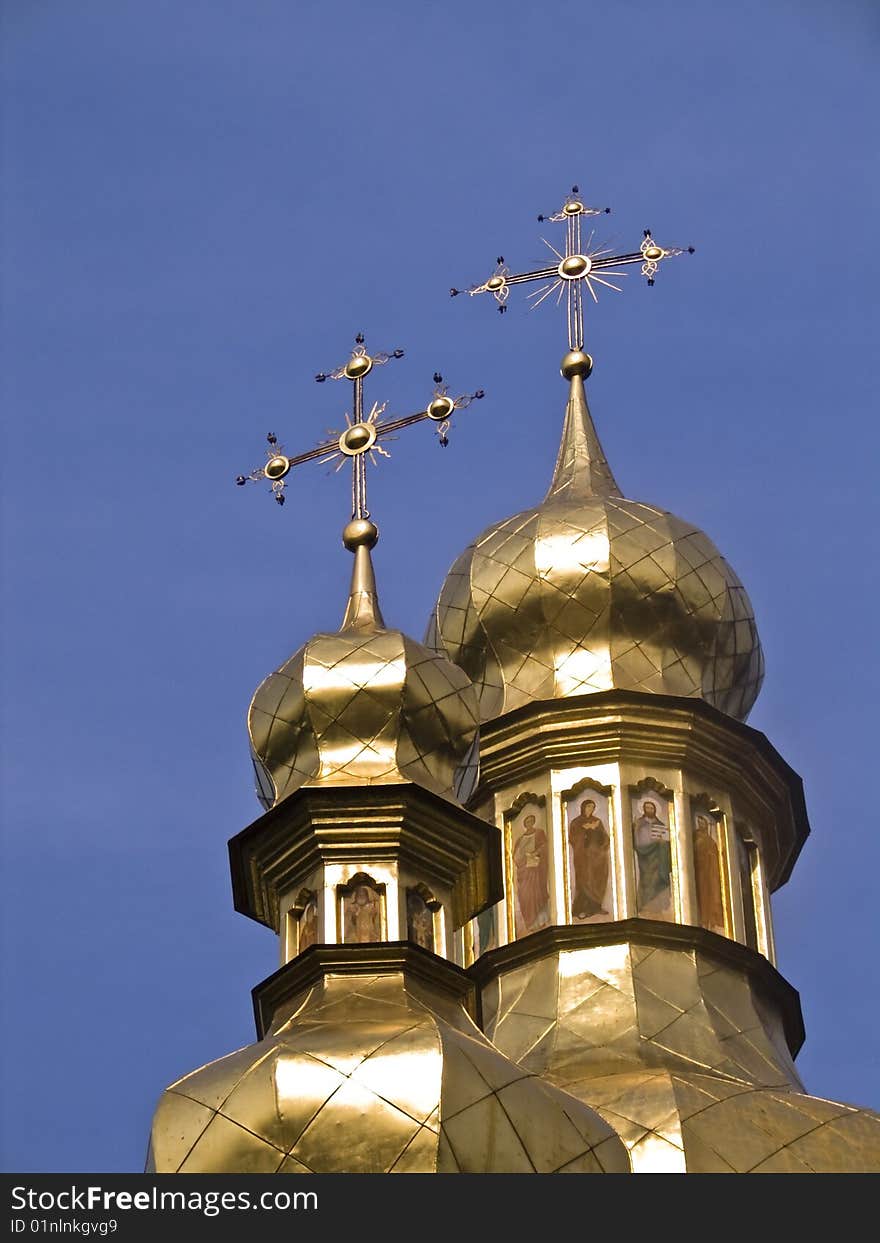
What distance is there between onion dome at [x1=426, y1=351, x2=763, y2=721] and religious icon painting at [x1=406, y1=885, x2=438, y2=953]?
4.31m

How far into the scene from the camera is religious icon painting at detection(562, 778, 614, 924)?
30.8 metres

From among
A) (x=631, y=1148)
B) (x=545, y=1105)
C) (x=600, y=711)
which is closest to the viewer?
(x=545, y=1105)

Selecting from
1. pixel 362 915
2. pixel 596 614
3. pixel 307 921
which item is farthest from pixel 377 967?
pixel 596 614

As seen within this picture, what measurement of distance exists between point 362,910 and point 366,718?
49.9 inches

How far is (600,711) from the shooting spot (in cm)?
3145

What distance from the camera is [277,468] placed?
1163 inches

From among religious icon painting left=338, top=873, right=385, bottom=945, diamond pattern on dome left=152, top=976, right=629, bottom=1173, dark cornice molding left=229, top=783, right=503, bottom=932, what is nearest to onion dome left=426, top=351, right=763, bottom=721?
dark cornice molding left=229, top=783, right=503, bottom=932

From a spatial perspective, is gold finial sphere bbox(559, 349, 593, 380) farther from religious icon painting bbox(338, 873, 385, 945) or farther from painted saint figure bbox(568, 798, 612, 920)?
religious icon painting bbox(338, 873, 385, 945)

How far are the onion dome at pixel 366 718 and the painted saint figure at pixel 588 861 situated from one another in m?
2.61

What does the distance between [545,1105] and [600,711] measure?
6266 millimetres

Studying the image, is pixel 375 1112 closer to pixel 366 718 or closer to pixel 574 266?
pixel 366 718

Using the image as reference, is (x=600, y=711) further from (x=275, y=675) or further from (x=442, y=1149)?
(x=442, y=1149)
